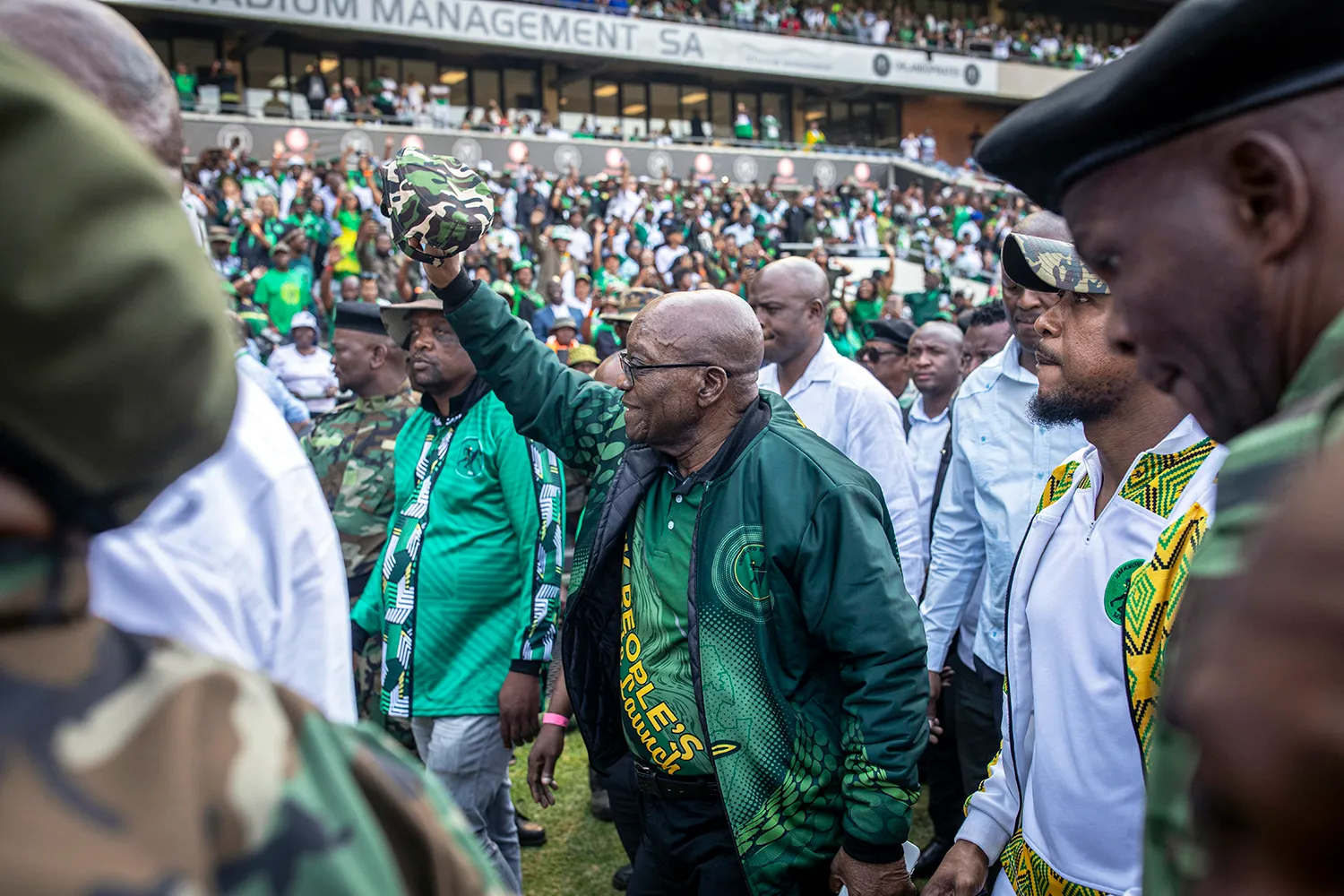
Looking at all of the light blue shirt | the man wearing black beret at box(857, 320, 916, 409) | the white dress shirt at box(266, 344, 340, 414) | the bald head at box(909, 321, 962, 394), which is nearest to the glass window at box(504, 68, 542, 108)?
the white dress shirt at box(266, 344, 340, 414)

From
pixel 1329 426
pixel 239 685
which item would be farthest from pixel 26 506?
pixel 1329 426

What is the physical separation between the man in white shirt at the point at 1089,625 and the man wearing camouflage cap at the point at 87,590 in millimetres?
1543

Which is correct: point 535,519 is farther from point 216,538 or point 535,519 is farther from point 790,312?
point 216,538

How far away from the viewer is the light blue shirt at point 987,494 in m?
3.81

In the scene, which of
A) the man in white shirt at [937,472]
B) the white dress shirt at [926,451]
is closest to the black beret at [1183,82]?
the man in white shirt at [937,472]

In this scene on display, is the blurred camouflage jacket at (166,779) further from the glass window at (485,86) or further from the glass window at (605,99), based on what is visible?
the glass window at (605,99)

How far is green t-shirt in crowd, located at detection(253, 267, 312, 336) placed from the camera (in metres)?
12.4

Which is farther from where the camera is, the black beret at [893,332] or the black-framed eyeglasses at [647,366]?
the black beret at [893,332]

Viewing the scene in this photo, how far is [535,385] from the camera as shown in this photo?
136 inches

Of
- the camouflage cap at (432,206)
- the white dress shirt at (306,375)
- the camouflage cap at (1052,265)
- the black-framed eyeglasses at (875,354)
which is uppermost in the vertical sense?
the camouflage cap at (432,206)

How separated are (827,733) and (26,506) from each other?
7.50 ft

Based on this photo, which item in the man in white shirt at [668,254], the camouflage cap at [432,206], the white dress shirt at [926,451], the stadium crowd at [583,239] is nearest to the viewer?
the camouflage cap at [432,206]

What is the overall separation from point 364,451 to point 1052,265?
2991 millimetres

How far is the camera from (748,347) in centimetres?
313
